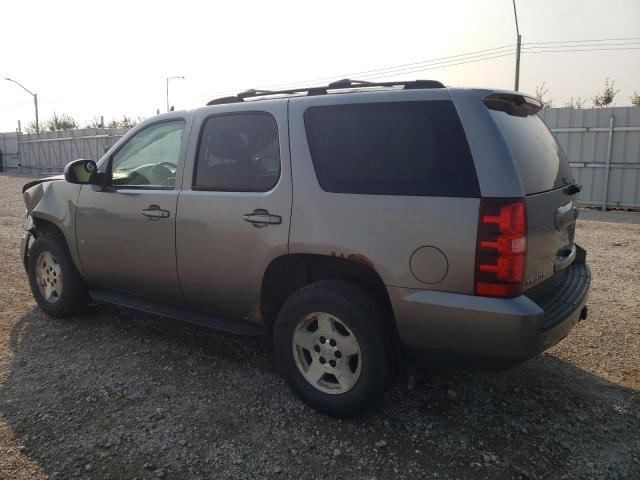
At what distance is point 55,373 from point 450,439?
108 inches

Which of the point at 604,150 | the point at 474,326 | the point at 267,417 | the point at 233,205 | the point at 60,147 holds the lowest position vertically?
the point at 267,417

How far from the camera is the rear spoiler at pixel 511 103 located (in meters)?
2.77

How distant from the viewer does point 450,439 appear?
9.43ft

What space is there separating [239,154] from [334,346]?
1.43 metres

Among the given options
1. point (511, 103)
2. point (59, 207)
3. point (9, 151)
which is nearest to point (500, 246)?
point (511, 103)

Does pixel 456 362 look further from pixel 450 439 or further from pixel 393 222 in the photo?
pixel 393 222

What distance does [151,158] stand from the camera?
13.5 ft

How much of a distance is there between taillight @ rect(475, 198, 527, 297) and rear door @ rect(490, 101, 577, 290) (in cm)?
10

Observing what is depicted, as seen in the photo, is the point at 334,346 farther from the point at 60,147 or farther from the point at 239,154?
the point at 60,147

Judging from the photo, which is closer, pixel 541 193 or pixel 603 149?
pixel 541 193

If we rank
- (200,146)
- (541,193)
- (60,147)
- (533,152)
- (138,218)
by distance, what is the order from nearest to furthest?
(541,193), (533,152), (200,146), (138,218), (60,147)

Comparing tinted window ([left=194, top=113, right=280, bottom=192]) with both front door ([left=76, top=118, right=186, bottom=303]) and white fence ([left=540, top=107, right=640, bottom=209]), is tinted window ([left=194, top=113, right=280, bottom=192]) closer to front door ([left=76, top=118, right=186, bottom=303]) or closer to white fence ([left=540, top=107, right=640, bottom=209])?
front door ([left=76, top=118, right=186, bottom=303])

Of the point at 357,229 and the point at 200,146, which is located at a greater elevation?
the point at 200,146

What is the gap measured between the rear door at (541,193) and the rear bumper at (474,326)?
0.20 meters
